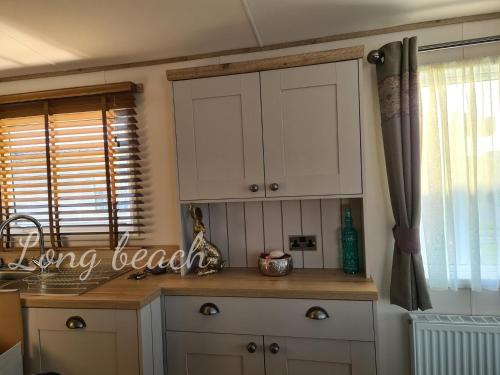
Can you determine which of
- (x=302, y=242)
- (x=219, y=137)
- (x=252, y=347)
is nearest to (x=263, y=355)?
(x=252, y=347)

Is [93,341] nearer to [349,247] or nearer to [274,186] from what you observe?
[274,186]

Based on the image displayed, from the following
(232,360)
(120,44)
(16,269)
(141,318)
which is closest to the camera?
(141,318)

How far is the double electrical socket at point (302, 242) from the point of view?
1.71 m

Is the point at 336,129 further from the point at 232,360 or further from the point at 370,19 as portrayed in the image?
the point at 232,360

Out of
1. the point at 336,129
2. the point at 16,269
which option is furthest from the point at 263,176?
the point at 16,269

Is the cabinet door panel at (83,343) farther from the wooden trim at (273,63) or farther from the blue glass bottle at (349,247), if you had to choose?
the wooden trim at (273,63)

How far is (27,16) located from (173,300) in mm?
1425

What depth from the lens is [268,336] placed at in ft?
4.54

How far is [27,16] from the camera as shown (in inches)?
52.9

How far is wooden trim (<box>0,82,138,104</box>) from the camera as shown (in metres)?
1.83

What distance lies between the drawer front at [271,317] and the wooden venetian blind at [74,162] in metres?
0.71

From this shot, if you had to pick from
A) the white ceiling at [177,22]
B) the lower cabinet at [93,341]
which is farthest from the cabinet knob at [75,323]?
the white ceiling at [177,22]

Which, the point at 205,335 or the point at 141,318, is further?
the point at 205,335

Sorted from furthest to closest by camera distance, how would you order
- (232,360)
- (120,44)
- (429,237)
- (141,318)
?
(120,44), (429,237), (232,360), (141,318)
